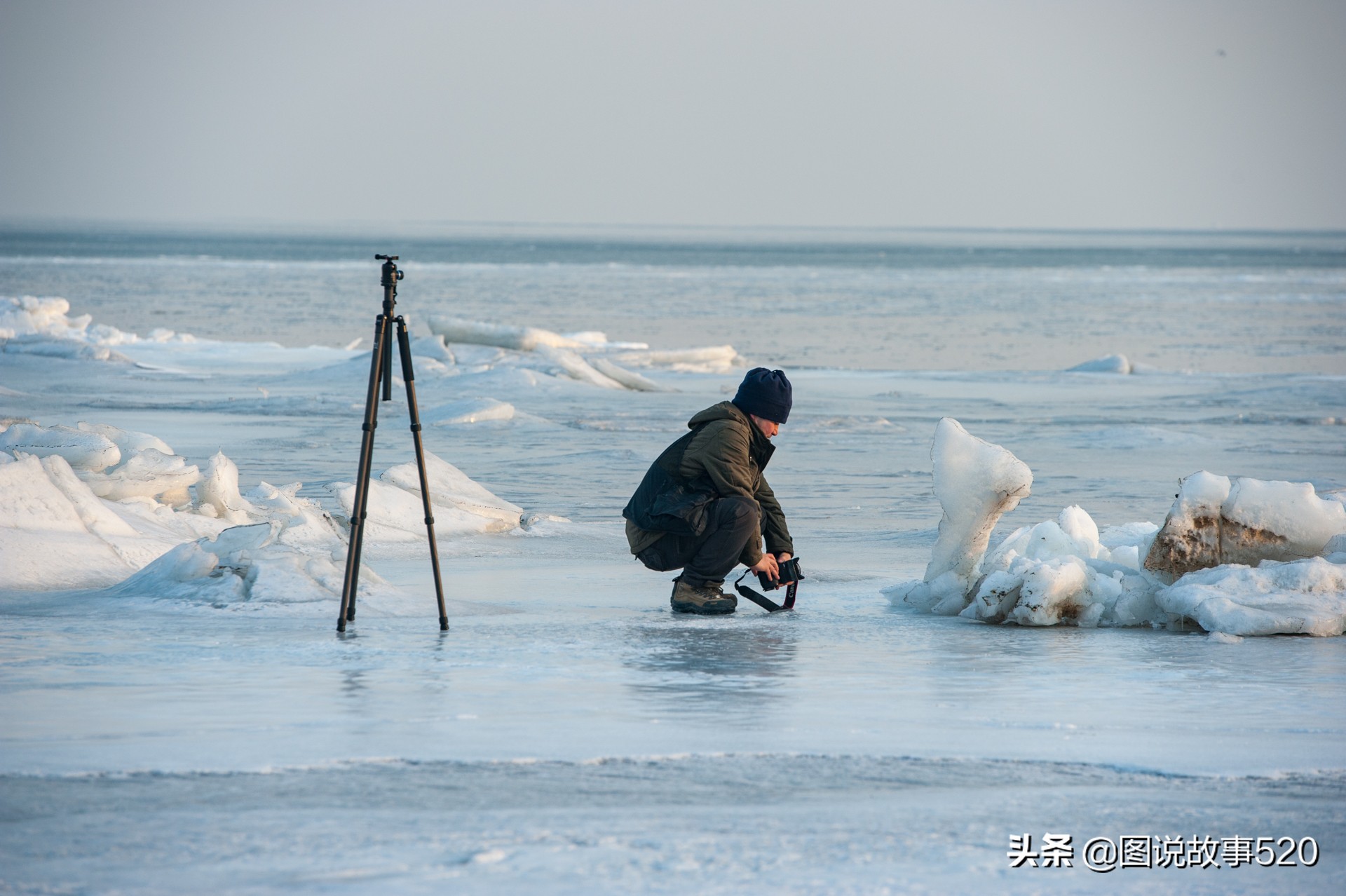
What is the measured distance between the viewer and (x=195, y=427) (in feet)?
44.3

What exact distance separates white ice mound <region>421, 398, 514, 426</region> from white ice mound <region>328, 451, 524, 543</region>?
502 centimetres

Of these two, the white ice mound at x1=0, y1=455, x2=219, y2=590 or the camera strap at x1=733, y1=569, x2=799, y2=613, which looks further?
the white ice mound at x1=0, y1=455, x2=219, y2=590

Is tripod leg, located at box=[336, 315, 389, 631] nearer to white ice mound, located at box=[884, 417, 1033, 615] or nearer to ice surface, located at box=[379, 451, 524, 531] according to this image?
white ice mound, located at box=[884, 417, 1033, 615]

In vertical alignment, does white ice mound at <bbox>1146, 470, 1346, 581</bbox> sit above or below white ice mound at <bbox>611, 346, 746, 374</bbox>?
above

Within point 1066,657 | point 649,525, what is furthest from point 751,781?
point 649,525

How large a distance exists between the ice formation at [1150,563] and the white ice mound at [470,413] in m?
8.00

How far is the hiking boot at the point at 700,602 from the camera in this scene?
6.16 m

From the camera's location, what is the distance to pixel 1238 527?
20.4ft

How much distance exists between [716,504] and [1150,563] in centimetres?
176

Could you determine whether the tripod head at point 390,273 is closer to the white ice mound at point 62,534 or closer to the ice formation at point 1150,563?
the white ice mound at point 62,534

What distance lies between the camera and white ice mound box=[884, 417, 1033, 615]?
20.3ft

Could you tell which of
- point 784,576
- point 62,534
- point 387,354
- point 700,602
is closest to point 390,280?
point 387,354

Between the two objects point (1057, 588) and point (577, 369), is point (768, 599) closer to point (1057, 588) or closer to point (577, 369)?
point (1057, 588)

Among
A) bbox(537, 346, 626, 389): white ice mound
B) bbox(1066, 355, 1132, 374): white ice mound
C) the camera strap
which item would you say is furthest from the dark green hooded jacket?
bbox(1066, 355, 1132, 374): white ice mound
